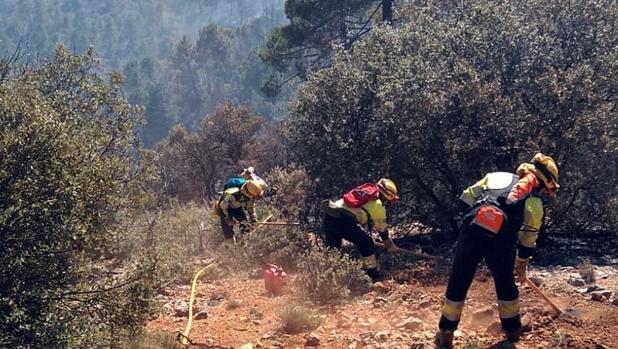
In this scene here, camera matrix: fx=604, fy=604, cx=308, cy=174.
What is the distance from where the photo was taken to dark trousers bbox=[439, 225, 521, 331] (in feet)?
19.0

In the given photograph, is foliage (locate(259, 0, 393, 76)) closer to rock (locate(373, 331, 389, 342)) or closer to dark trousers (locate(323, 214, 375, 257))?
dark trousers (locate(323, 214, 375, 257))

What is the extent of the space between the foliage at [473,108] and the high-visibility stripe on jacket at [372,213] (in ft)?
6.56

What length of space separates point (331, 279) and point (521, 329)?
8.45 ft

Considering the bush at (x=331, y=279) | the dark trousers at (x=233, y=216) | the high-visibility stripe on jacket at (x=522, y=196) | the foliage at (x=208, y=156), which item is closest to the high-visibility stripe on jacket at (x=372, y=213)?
the bush at (x=331, y=279)

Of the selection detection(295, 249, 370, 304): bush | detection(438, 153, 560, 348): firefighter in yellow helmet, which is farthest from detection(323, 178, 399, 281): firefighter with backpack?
detection(438, 153, 560, 348): firefighter in yellow helmet

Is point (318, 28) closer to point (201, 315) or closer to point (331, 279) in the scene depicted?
point (331, 279)

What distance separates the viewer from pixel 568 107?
30.5ft

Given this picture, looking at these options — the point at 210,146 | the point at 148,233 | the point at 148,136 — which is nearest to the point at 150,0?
the point at 148,136

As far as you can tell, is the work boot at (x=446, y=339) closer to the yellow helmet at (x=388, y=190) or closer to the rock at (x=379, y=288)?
the rock at (x=379, y=288)

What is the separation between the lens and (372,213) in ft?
27.2

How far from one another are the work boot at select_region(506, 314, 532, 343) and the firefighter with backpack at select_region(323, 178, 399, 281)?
251 cm

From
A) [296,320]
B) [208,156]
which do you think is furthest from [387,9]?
[296,320]

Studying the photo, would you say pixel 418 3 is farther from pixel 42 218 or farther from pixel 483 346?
pixel 42 218

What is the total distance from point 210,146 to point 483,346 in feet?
53.8
